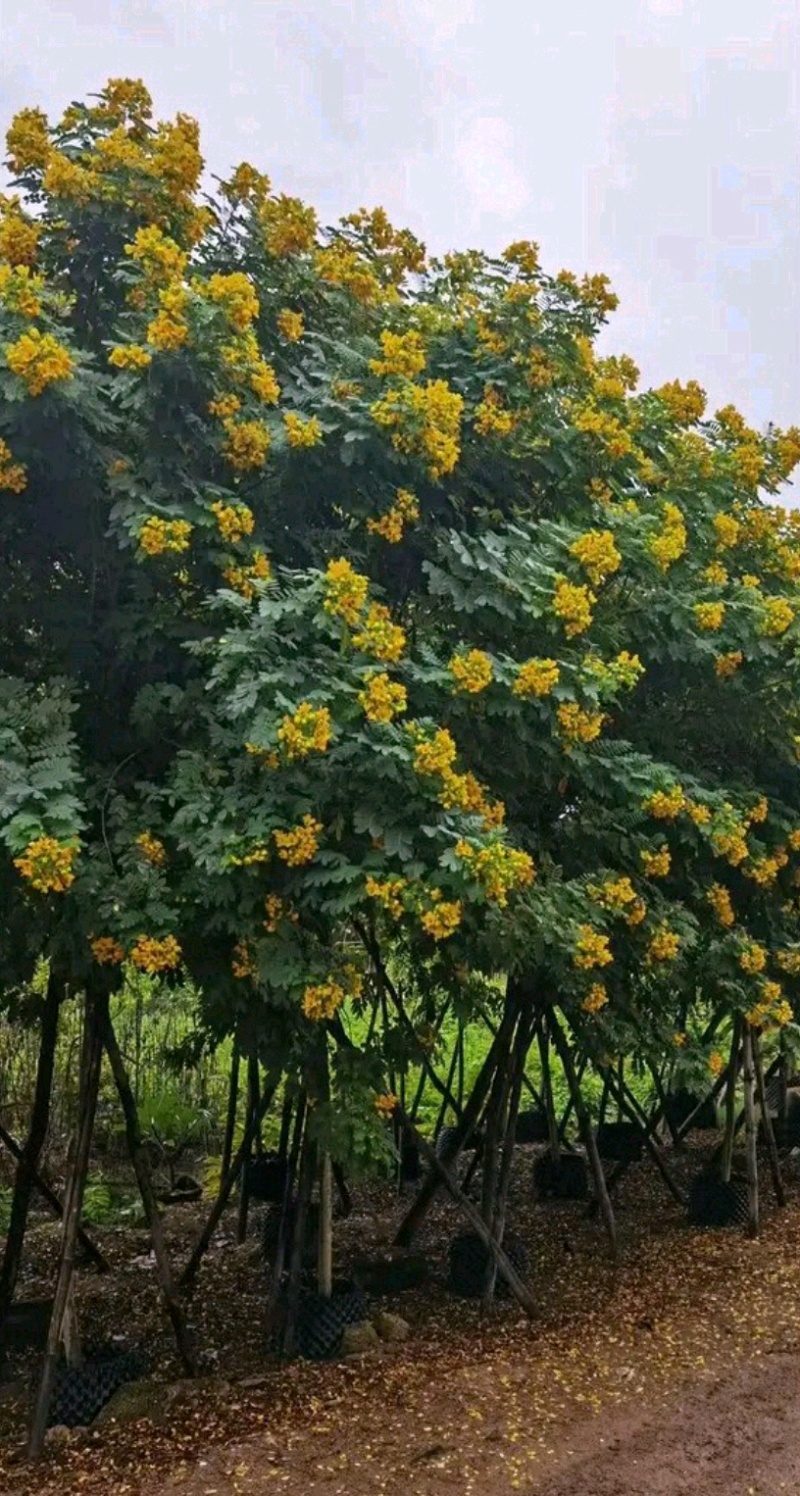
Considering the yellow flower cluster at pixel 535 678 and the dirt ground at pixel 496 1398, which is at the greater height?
the yellow flower cluster at pixel 535 678

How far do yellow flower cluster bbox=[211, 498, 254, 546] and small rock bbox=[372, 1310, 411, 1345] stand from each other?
312 cm

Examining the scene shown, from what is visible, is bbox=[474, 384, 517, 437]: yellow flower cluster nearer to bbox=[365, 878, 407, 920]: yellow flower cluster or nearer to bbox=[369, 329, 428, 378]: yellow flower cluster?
bbox=[369, 329, 428, 378]: yellow flower cluster

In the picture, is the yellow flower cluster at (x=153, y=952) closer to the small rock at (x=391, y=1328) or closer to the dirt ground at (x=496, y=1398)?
the dirt ground at (x=496, y=1398)

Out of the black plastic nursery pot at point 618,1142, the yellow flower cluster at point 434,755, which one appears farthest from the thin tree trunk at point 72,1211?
the black plastic nursery pot at point 618,1142

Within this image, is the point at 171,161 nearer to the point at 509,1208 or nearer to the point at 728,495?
the point at 728,495

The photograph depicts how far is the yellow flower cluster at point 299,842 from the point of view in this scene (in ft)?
10.8

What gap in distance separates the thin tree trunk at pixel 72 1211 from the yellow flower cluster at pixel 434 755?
169 centimetres

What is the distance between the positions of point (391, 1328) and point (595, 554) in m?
3.10

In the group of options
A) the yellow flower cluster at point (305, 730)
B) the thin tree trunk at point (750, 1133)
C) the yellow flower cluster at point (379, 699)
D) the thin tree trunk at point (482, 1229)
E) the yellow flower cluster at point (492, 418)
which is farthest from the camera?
the thin tree trunk at point (750, 1133)

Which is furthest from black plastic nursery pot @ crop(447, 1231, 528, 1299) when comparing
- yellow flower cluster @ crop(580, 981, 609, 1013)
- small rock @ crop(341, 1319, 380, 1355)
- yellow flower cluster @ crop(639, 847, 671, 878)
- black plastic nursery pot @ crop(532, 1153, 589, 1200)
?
black plastic nursery pot @ crop(532, 1153, 589, 1200)

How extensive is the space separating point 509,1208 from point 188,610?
488 cm

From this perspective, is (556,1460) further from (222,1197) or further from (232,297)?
(232,297)

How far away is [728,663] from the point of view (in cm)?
461

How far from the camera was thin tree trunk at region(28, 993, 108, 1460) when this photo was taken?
388cm
